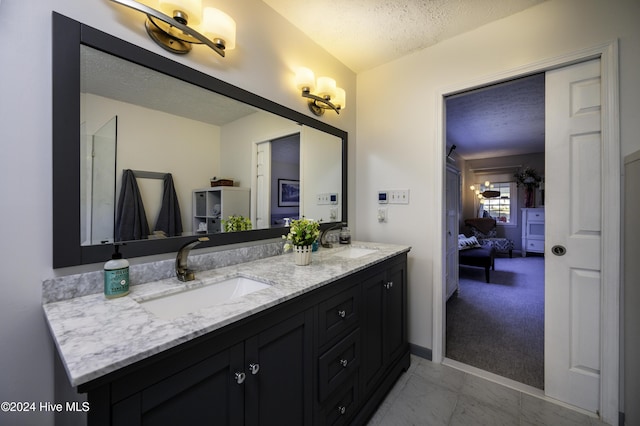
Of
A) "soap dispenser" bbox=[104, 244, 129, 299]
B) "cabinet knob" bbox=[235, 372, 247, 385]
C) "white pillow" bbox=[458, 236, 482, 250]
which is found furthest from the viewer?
"white pillow" bbox=[458, 236, 482, 250]

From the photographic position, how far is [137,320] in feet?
2.47

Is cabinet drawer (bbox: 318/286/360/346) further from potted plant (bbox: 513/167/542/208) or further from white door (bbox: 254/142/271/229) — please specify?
potted plant (bbox: 513/167/542/208)

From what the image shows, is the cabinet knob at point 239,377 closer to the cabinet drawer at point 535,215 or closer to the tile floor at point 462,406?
the tile floor at point 462,406

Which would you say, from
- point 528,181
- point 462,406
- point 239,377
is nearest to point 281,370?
point 239,377

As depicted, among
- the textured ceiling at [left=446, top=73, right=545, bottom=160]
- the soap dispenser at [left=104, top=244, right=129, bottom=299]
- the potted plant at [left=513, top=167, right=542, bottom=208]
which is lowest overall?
the soap dispenser at [left=104, top=244, right=129, bottom=299]

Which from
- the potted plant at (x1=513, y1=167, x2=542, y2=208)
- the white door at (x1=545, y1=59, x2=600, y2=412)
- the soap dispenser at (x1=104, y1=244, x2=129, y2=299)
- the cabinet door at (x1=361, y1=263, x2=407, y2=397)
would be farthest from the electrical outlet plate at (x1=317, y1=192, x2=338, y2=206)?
the potted plant at (x1=513, y1=167, x2=542, y2=208)

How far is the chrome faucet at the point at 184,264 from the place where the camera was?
114 cm

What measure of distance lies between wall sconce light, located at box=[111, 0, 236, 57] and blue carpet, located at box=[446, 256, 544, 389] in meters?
2.83

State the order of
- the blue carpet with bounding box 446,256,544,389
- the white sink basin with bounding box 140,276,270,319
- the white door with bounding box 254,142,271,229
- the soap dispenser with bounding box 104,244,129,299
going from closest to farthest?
the soap dispenser with bounding box 104,244,129,299, the white sink basin with bounding box 140,276,270,319, the white door with bounding box 254,142,271,229, the blue carpet with bounding box 446,256,544,389

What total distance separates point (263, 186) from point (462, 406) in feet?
6.32

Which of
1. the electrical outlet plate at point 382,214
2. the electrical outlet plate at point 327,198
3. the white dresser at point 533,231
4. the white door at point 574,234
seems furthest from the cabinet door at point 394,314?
the white dresser at point 533,231

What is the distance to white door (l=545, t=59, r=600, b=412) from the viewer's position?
5.02ft

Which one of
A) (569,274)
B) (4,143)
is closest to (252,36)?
(4,143)

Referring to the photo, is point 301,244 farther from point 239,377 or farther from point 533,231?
point 533,231
